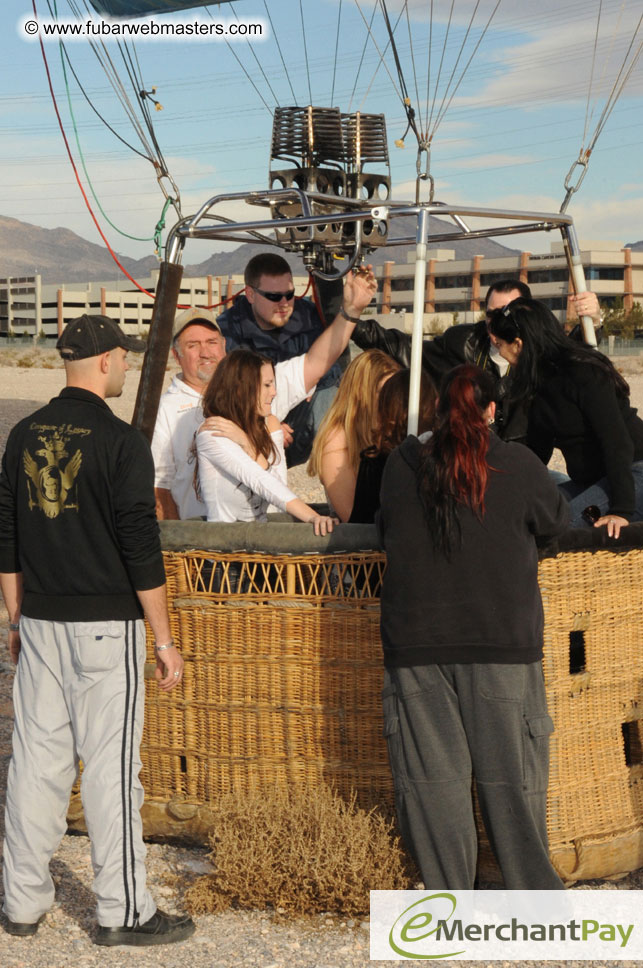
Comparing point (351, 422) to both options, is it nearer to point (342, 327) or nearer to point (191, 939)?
point (342, 327)

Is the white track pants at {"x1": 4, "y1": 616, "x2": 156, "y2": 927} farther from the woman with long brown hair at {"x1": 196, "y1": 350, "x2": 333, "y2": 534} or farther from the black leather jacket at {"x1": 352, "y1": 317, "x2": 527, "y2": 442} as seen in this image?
the black leather jacket at {"x1": 352, "y1": 317, "x2": 527, "y2": 442}

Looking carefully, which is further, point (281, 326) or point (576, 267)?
point (281, 326)

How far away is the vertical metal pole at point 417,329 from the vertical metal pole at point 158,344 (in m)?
1.08

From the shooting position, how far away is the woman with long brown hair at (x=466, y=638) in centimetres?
390

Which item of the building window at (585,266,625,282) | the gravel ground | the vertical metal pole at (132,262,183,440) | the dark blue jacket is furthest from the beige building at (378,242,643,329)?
the gravel ground

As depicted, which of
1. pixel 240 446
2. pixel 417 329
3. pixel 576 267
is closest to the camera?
pixel 417 329

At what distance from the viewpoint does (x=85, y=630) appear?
3943 millimetres

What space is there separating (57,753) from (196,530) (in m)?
1.05

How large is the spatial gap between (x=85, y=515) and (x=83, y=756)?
80 cm

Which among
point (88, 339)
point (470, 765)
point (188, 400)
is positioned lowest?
point (470, 765)

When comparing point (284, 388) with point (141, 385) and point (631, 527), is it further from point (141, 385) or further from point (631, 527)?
point (631, 527)

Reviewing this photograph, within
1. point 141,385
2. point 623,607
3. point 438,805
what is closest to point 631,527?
point 623,607

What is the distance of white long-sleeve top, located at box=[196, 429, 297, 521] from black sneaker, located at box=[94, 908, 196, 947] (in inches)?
62.5

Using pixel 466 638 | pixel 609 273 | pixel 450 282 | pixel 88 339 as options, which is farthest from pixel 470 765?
pixel 450 282
